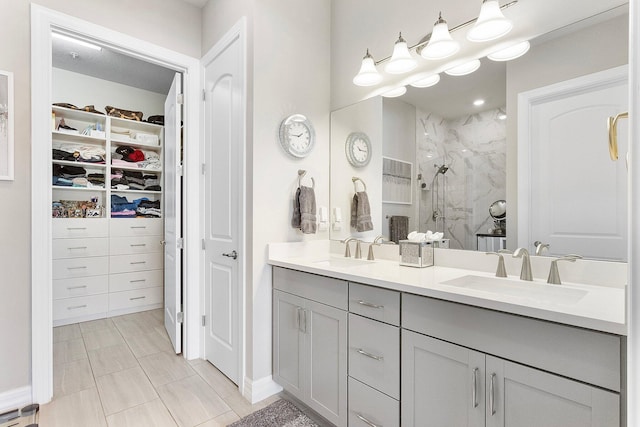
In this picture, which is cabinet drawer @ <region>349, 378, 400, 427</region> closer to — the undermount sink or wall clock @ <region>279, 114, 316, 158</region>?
the undermount sink

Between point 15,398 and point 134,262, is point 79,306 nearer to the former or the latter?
point 134,262

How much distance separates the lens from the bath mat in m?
1.74

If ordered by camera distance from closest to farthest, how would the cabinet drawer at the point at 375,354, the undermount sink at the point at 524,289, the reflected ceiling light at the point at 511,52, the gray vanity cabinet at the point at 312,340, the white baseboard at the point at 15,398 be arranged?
1. the undermount sink at the point at 524,289
2. the cabinet drawer at the point at 375,354
3. the reflected ceiling light at the point at 511,52
4. the gray vanity cabinet at the point at 312,340
5. the white baseboard at the point at 15,398

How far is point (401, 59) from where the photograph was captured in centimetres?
185

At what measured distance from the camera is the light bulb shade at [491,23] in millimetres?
1444

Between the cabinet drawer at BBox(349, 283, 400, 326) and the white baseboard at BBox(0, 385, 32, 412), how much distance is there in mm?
2042

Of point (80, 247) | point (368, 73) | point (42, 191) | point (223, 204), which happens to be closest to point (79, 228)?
point (80, 247)

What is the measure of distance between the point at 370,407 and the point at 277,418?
0.65 meters

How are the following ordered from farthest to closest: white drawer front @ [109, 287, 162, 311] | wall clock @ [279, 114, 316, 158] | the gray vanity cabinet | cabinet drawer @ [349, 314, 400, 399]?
white drawer front @ [109, 287, 162, 311] → wall clock @ [279, 114, 316, 158] → the gray vanity cabinet → cabinet drawer @ [349, 314, 400, 399]

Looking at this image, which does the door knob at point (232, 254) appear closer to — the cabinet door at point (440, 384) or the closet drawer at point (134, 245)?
the cabinet door at point (440, 384)

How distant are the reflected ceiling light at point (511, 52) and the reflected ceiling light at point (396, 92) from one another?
51 centimetres

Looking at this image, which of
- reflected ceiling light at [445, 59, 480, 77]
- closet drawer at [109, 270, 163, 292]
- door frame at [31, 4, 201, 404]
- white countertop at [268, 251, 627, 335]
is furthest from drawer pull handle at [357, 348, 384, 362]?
closet drawer at [109, 270, 163, 292]

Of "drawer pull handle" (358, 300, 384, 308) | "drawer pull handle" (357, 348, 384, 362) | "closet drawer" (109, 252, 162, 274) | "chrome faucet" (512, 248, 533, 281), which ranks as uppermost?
"chrome faucet" (512, 248, 533, 281)

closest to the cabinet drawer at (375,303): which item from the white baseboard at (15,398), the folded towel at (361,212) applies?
the folded towel at (361,212)
